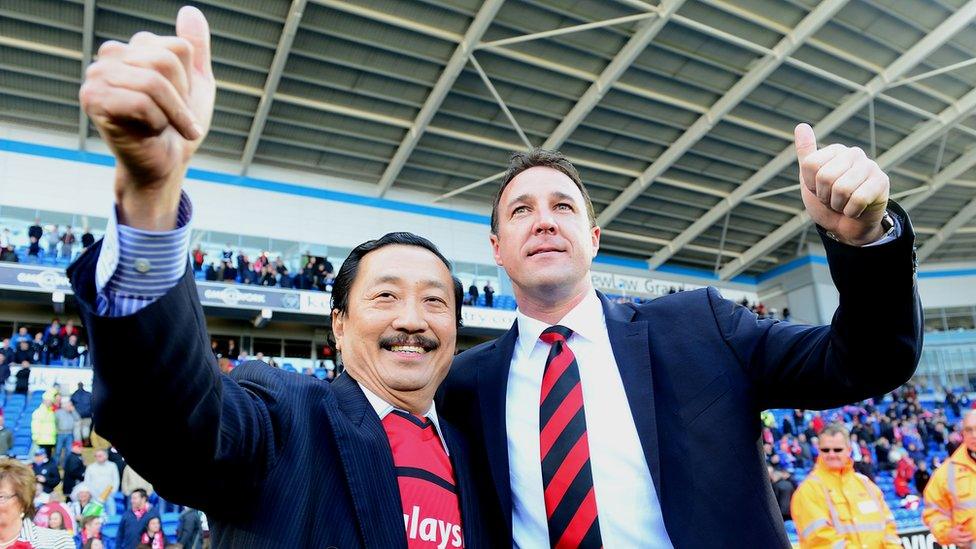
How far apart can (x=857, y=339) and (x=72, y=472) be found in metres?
10.3

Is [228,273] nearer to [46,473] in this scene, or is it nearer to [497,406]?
[46,473]

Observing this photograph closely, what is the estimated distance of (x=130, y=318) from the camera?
0.97 metres

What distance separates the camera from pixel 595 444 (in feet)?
5.90

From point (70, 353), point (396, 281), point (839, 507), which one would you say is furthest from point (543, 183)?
point (70, 353)

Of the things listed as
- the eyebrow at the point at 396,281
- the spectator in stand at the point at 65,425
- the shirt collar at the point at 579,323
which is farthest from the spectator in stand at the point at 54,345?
the eyebrow at the point at 396,281

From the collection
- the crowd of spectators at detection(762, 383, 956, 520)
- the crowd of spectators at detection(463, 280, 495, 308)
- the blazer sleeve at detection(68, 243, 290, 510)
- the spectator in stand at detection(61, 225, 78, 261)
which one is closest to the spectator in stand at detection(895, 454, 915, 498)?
the crowd of spectators at detection(762, 383, 956, 520)

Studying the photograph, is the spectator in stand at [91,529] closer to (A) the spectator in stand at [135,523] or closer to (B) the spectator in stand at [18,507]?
(A) the spectator in stand at [135,523]

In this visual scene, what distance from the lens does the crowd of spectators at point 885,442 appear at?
14141mm

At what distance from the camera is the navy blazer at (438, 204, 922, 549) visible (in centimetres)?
144

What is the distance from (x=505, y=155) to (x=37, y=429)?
14.5m

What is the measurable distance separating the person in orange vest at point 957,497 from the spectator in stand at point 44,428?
1146cm

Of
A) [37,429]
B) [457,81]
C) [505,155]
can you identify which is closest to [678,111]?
[505,155]

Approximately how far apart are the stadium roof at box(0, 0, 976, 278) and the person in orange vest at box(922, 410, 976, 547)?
13.7 meters

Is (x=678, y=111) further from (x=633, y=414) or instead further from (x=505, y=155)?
(x=633, y=414)
